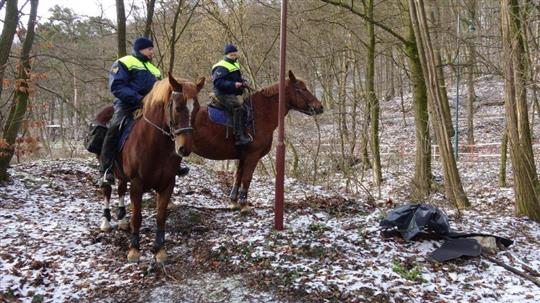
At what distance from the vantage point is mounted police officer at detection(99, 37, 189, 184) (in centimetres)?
579

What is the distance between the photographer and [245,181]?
726 cm

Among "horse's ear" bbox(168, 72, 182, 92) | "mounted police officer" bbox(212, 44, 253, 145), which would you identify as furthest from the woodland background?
"horse's ear" bbox(168, 72, 182, 92)

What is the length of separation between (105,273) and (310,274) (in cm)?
253

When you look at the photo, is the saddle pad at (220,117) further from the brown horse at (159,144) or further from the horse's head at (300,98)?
the brown horse at (159,144)

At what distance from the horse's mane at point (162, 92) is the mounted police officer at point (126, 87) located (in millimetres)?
404

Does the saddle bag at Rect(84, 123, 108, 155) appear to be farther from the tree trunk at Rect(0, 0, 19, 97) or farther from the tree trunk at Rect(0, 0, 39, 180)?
the tree trunk at Rect(0, 0, 19, 97)

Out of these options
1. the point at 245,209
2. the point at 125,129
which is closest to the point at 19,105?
the point at 125,129

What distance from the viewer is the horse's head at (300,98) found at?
7.60 m

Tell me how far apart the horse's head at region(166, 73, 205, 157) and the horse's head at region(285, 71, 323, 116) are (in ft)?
9.68

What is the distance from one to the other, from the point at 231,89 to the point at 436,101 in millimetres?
3581

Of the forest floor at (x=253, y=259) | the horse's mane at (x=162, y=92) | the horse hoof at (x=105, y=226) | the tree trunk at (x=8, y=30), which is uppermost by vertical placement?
the tree trunk at (x=8, y=30)

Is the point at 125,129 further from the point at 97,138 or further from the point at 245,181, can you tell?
the point at 245,181

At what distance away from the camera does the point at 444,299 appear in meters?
4.64

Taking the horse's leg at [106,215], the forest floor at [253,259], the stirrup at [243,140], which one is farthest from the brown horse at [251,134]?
the horse's leg at [106,215]
